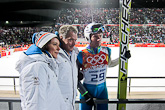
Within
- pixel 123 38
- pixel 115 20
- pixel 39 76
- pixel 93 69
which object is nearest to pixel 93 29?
pixel 123 38

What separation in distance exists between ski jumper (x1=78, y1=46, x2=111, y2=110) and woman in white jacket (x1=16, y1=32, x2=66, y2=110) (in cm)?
68

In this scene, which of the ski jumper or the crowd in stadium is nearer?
the ski jumper

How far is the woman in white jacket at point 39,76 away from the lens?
0.91m

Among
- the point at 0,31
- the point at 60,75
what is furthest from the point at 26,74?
the point at 0,31

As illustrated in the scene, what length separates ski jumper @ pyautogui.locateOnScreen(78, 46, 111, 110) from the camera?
1705 millimetres

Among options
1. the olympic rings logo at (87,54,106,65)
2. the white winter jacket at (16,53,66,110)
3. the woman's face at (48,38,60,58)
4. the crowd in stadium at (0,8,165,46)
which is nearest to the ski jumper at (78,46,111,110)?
the olympic rings logo at (87,54,106,65)

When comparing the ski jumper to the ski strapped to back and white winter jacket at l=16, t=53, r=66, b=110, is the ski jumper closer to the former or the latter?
the ski strapped to back

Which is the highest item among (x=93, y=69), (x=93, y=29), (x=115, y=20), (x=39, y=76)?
(x=115, y=20)

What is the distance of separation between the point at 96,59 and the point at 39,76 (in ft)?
3.12

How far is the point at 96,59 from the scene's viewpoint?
173cm

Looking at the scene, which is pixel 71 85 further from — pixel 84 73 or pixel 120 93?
pixel 120 93

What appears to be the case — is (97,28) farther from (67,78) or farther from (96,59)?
(67,78)

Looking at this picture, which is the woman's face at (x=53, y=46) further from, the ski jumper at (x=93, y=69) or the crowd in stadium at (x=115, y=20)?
the crowd in stadium at (x=115, y=20)

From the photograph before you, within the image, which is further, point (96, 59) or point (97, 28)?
point (96, 59)
